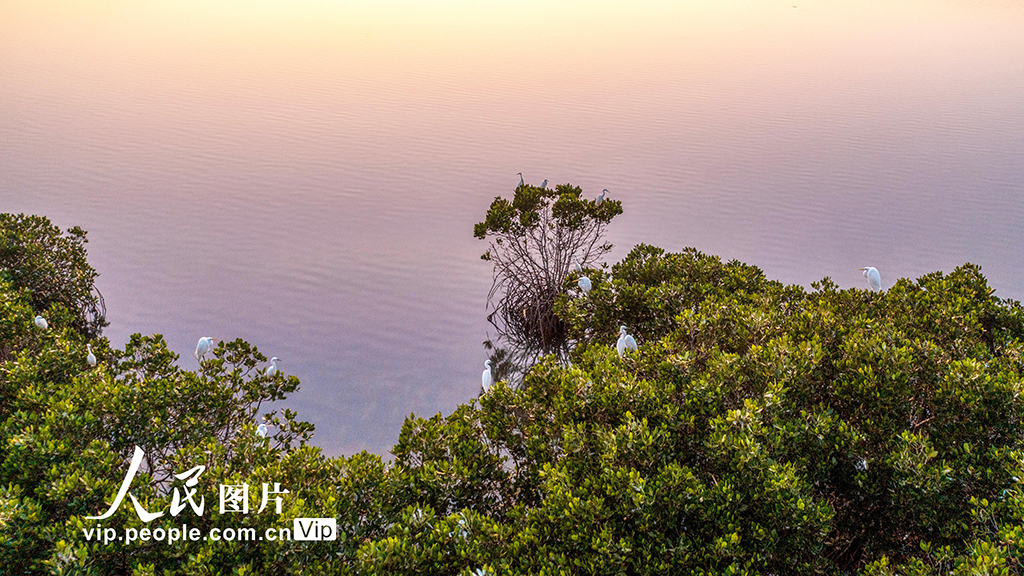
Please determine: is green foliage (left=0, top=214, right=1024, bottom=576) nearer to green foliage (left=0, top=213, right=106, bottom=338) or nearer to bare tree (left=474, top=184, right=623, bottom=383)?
green foliage (left=0, top=213, right=106, bottom=338)

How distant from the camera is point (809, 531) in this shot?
3.71 m

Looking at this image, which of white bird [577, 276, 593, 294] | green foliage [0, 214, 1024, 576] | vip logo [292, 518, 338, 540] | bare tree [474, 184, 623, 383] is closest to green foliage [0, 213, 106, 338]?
green foliage [0, 214, 1024, 576]

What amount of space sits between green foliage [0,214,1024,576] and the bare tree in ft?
15.4

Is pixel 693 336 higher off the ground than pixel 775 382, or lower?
higher

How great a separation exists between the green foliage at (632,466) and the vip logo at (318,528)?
0.18ft

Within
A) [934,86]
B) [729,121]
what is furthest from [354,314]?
[934,86]

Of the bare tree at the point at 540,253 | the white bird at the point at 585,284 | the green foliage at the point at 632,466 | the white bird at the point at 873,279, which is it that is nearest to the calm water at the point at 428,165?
the bare tree at the point at 540,253

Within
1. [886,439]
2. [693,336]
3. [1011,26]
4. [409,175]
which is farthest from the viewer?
[1011,26]

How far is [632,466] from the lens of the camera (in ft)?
13.2

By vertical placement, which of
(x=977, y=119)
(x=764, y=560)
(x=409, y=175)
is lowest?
(x=764, y=560)

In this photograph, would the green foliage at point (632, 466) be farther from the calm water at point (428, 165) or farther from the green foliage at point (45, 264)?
the calm water at point (428, 165)

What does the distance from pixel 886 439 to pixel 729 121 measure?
18549 mm

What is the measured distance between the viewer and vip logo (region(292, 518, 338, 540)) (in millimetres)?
3797

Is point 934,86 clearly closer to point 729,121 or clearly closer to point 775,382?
point 729,121
